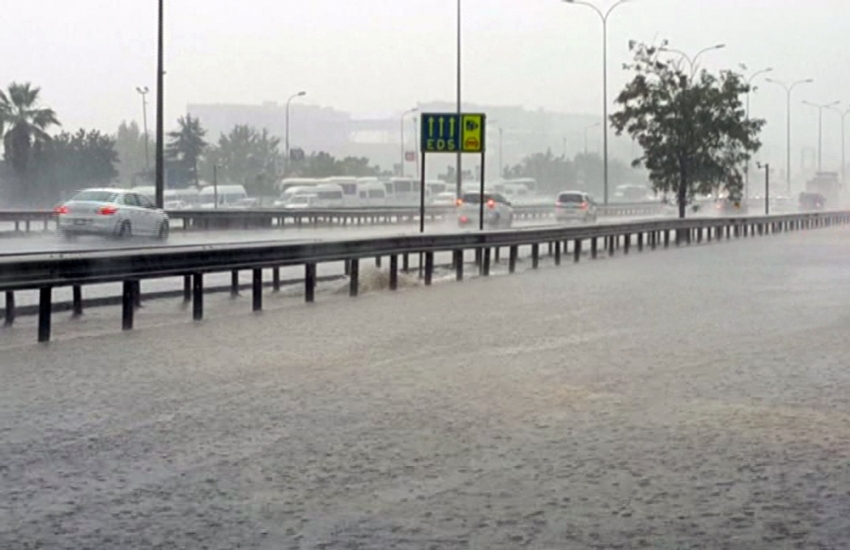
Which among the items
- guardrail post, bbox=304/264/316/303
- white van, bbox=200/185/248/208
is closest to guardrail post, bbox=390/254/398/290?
guardrail post, bbox=304/264/316/303

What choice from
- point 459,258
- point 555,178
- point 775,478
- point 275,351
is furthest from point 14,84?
point 555,178

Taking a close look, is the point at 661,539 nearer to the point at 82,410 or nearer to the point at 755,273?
the point at 82,410

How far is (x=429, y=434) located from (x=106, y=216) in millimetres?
30763

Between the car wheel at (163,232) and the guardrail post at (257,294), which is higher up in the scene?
the car wheel at (163,232)

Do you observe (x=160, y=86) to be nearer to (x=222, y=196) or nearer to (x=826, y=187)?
(x=222, y=196)

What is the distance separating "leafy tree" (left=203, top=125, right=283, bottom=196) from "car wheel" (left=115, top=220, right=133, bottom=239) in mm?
78015

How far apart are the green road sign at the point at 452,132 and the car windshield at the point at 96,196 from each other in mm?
9409

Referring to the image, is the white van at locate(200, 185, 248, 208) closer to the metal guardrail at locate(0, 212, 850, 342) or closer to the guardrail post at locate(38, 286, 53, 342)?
the metal guardrail at locate(0, 212, 850, 342)

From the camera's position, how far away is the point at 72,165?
76312 millimetres

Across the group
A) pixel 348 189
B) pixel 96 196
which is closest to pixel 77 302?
pixel 96 196

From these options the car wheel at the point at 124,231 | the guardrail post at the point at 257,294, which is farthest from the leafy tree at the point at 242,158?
the guardrail post at the point at 257,294

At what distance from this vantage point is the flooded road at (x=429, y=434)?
7.47 meters

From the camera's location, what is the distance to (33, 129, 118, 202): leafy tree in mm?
74000

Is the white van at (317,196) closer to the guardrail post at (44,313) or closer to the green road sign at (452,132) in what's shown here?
the green road sign at (452,132)
